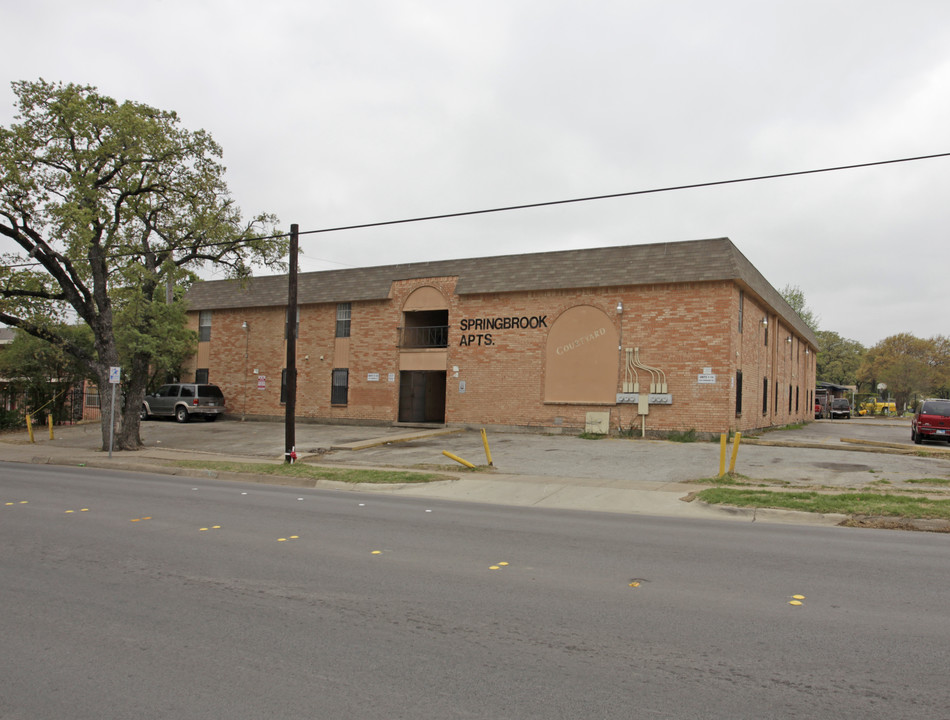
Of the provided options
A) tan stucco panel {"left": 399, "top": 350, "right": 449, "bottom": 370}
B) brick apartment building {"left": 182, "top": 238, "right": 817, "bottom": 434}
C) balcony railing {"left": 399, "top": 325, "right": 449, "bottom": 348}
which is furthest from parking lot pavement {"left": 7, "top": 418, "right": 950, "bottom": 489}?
balcony railing {"left": 399, "top": 325, "right": 449, "bottom": 348}

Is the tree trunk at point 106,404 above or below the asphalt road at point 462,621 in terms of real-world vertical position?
above

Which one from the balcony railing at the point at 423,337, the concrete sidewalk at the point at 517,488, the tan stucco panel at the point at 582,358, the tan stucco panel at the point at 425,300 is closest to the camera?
the concrete sidewalk at the point at 517,488

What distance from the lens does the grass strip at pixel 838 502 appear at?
10857mm

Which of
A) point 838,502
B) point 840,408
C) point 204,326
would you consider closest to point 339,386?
point 204,326

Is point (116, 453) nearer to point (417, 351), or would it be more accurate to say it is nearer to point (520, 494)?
point (417, 351)

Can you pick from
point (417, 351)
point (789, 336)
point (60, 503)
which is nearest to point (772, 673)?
point (60, 503)

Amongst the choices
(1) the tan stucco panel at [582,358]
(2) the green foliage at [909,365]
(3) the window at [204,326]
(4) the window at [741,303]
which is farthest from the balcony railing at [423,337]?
(2) the green foliage at [909,365]

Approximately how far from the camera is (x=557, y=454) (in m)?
20.2

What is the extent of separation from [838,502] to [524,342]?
1720 cm

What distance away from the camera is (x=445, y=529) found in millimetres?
9617

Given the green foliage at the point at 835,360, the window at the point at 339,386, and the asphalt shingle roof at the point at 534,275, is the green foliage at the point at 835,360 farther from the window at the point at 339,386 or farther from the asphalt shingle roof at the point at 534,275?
the window at the point at 339,386

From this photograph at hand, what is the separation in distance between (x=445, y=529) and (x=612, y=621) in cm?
435

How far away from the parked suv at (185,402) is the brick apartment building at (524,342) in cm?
122

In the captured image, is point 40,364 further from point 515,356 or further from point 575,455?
point 575,455
